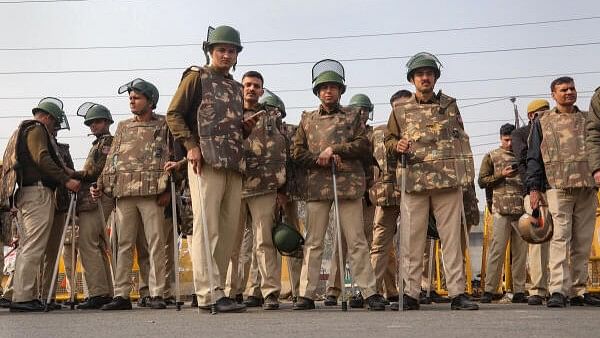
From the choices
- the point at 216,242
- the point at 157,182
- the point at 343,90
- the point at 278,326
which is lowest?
the point at 278,326

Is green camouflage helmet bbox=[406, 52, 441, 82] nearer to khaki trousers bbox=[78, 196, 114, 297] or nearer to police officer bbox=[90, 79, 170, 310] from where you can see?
police officer bbox=[90, 79, 170, 310]

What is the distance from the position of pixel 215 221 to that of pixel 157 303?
188 cm

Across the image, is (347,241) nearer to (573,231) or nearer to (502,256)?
(573,231)

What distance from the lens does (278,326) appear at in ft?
17.5

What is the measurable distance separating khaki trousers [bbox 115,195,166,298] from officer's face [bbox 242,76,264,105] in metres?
1.46

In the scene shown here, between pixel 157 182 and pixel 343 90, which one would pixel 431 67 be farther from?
pixel 157 182

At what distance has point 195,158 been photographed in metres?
6.79

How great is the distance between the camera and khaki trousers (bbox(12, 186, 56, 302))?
26.9 feet

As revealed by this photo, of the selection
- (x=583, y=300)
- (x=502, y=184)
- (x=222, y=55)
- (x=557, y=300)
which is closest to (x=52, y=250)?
(x=222, y=55)

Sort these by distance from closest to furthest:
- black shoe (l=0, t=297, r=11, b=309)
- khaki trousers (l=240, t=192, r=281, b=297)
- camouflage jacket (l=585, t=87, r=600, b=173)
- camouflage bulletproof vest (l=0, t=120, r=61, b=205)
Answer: camouflage jacket (l=585, t=87, r=600, b=173)
khaki trousers (l=240, t=192, r=281, b=297)
camouflage bulletproof vest (l=0, t=120, r=61, b=205)
black shoe (l=0, t=297, r=11, b=309)

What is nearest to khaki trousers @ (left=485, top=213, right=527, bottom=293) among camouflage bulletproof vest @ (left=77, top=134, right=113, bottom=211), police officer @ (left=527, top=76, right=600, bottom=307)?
police officer @ (left=527, top=76, right=600, bottom=307)

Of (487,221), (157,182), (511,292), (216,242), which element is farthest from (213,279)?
(487,221)

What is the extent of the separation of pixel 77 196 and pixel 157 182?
1601 millimetres

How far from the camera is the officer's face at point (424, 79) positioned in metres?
7.49
